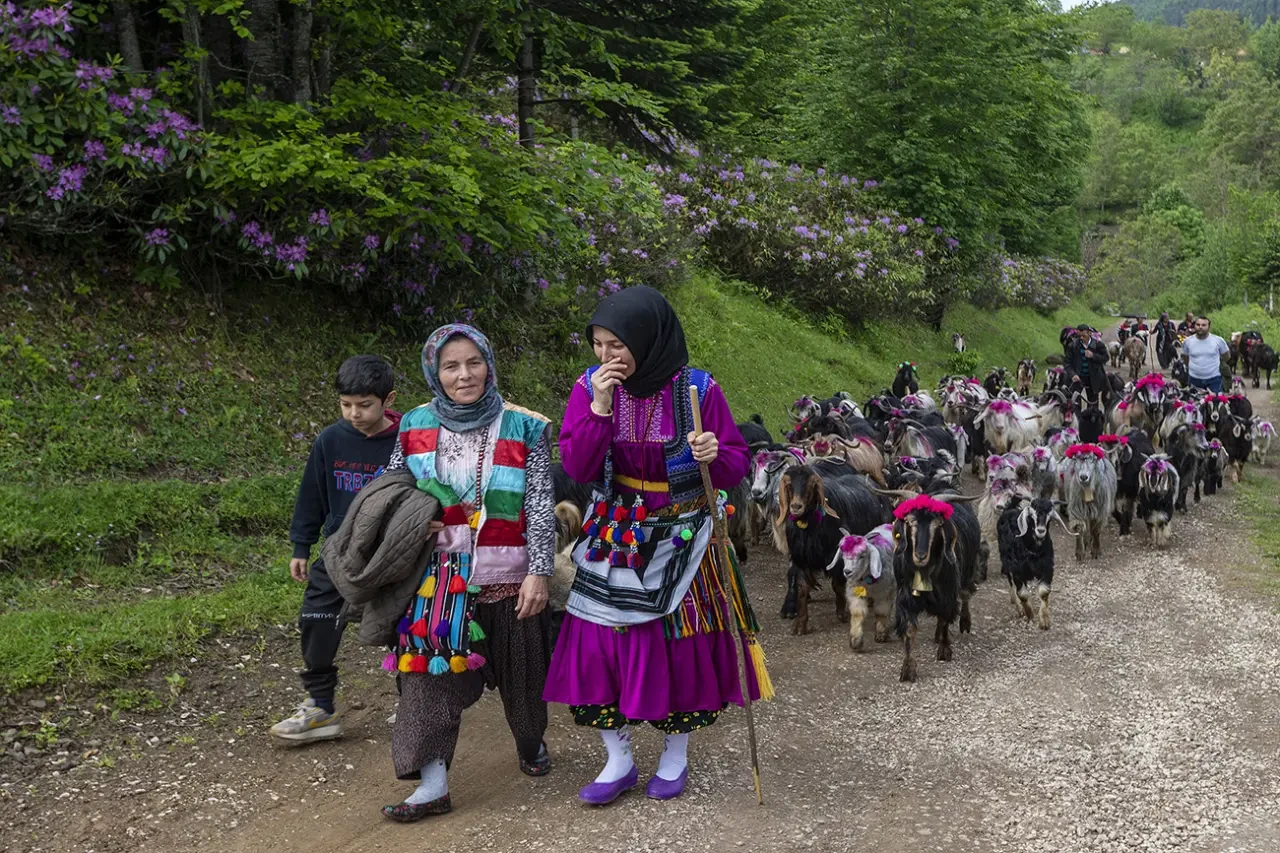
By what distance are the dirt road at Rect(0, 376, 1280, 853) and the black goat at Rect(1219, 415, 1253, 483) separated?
29.3 feet

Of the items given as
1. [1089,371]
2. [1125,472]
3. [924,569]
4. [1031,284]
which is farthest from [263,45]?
[1031,284]

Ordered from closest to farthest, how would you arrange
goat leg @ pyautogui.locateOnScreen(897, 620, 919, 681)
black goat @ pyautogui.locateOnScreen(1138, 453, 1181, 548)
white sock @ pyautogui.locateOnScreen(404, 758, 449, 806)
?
white sock @ pyautogui.locateOnScreen(404, 758, 449, 806), goat leg @ pyautogui.locateOnScreen(897, 620, 919, 681), black goat @ pyautogui.locateOnScreen(1138, 453, 1181, 548)

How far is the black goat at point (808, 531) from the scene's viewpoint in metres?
8.96

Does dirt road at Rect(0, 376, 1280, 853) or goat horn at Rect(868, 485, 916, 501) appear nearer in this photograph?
dirt road at Rect(0, 376, 1280, 853)

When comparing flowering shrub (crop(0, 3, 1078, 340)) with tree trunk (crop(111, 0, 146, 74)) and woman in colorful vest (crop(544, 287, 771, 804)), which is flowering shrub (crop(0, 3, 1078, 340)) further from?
woman in colorful vest (crop(544, 287, 771, 804))

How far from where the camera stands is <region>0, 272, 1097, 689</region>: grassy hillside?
738cm

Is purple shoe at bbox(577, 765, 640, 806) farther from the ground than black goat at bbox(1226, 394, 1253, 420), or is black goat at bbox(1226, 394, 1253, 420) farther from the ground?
black goat at bbox(1226, 394, 1253, 420)

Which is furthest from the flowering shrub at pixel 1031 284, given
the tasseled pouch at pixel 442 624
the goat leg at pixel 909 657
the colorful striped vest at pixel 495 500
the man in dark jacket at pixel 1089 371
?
the tasseled pouch at pixel 442 624

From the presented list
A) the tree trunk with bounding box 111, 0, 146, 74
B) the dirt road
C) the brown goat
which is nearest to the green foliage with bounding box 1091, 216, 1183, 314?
the brown goat

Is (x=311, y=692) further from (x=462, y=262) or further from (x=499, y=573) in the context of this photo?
(x=462, y=262)

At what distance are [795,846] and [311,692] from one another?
8.69 ft

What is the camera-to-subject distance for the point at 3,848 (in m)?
5.21

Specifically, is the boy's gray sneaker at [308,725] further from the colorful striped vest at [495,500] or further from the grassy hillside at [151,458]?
the colorful striped vest at [495,500]

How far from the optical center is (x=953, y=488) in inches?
424
